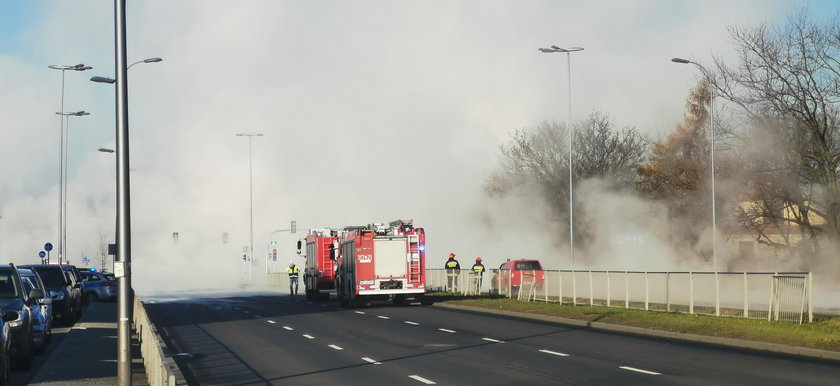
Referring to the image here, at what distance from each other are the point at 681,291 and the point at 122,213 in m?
20.5

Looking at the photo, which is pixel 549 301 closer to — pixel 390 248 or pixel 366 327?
pixel 390 248

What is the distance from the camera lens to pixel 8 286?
67.9ft

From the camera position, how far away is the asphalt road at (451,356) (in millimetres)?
17342

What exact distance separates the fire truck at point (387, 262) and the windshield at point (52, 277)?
1205cm

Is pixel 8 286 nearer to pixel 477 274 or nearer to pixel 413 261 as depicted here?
pixel 413 261

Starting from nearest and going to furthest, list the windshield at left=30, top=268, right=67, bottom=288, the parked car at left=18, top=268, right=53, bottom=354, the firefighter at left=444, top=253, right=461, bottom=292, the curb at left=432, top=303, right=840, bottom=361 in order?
1. the curb at left=432, top=303, right=840, bottom=361
2. the parked car at left=18, top=268, right=53, bottom=354
3. the windshield at left=30, top=268, right=67, bottom=288
4. the firefighter at left=444, top=253, right=461, bottom=292

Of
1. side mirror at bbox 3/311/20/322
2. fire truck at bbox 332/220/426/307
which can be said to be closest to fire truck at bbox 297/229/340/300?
fire truck at bbox 332/220/426/307

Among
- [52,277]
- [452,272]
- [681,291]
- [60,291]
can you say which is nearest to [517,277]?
[452,272]

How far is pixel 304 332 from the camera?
28.9 meters

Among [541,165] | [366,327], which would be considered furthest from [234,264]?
[366,327]

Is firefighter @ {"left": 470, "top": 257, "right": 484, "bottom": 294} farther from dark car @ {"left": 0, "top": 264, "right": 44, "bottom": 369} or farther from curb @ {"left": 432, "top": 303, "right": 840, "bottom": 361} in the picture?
dark car @ {"left": 0, "top": 264, "right": 44, "bottom": 369}

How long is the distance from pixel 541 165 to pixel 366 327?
159 ft

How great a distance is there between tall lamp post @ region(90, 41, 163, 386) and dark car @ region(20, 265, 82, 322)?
55.1ft

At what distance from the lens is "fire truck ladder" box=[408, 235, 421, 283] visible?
4234 cm
